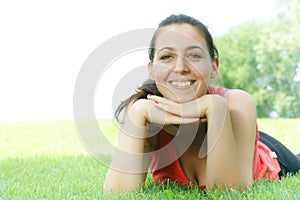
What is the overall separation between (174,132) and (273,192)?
653mm

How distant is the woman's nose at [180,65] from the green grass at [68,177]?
0.67 metres

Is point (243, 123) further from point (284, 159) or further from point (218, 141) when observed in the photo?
point (284, 159)

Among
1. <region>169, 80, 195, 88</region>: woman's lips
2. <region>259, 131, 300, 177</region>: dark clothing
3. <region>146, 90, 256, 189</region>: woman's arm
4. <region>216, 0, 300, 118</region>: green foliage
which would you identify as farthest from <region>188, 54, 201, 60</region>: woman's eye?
<region>216, 0, 300, 118</region>: green foliage

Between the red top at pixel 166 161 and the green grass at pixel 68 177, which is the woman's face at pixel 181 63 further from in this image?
the green grass at pixel 68 177

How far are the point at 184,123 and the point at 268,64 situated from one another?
25.5 m

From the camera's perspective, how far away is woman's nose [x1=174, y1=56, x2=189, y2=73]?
2.38 m

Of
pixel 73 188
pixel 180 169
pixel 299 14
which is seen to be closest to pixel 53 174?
pixel 73 188

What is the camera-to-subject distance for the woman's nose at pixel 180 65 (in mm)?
2381

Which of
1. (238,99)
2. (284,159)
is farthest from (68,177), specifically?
(284,159)

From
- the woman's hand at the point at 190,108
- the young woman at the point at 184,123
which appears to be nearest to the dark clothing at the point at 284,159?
the young woman at the point at 184,123

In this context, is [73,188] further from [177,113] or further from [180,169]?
[177,113]

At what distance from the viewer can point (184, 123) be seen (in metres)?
2.27

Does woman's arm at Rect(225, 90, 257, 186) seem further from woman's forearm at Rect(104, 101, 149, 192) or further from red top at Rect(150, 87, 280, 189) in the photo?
woman's forearm at Rect(104, 101, 149, 192)

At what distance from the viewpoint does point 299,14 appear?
22.9 m
